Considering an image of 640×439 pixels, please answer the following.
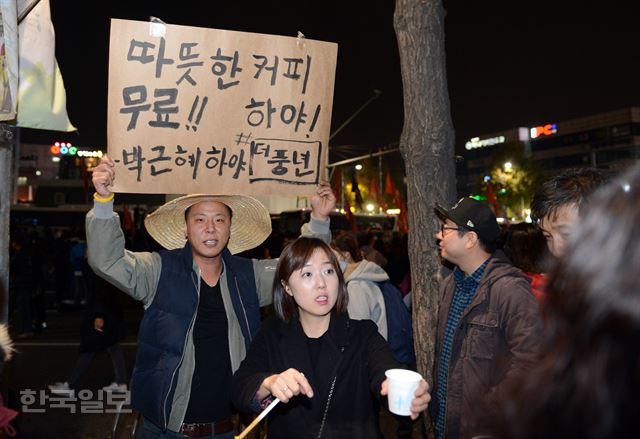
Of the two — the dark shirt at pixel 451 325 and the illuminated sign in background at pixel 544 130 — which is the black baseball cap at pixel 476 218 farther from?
the illuminated sign in background at pixel 544 130

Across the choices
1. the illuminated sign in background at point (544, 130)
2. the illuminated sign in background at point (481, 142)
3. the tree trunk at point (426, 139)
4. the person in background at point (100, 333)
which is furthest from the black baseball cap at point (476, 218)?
the illuminated sign in background at point (481, 142)

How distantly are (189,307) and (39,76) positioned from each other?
1.69m

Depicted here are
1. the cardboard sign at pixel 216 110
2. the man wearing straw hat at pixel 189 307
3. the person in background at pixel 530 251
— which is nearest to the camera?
the man wearing straw hat at pixel 189 307

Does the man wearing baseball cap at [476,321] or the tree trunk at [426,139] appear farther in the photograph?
the tree trunk at [426,139]

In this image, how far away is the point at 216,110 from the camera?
3438 millimetres

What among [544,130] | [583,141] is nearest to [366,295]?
[583,141]

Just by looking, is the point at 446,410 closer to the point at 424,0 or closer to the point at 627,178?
the point at 627,178

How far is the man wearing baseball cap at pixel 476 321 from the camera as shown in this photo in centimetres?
266

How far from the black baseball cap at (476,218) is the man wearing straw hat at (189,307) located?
82 centimetres

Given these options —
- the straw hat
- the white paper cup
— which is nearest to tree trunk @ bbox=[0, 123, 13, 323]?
the straw hat

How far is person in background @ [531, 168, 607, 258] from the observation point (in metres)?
2.76

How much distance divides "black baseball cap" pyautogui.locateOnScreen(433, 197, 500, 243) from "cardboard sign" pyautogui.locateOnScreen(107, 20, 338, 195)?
0.94m

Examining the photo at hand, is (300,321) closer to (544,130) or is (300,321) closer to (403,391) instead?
(403,391)

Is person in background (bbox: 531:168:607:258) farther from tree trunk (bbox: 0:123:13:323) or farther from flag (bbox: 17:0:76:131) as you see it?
tree trunk (bbox: 0:123:13:323)
